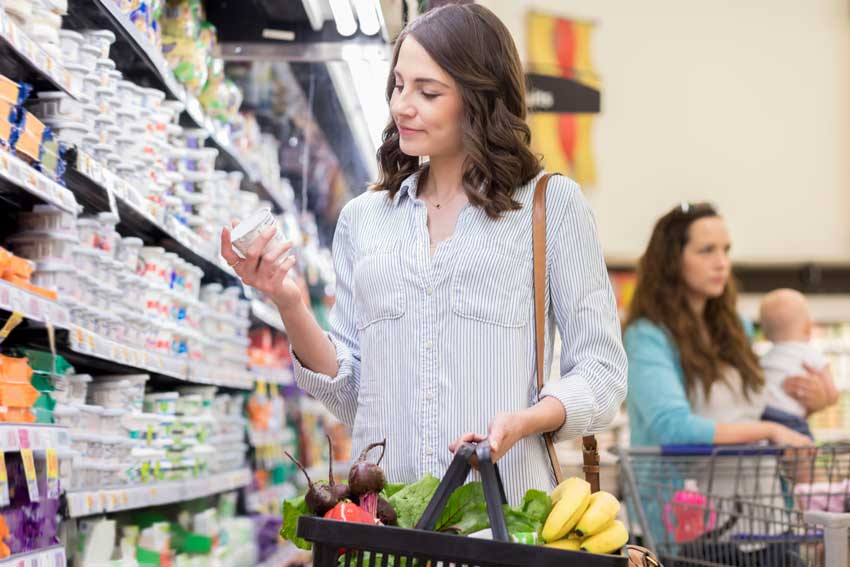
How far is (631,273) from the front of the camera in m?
10.1

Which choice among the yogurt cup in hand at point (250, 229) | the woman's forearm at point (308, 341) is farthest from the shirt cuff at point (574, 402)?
the yogurt cup in hand at point (250, 229)

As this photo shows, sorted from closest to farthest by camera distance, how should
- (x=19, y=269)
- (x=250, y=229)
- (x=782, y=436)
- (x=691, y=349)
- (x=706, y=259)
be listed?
(x=250, y=229), (x=19, y=269), (x=782, y=436), (x=691, y=349), (x=706, y=259)

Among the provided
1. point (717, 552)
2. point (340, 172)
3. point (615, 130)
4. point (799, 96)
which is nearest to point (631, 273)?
point (615, 130)

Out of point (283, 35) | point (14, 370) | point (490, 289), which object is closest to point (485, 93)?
point (490, 289)

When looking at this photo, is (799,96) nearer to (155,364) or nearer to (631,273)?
(631,273)

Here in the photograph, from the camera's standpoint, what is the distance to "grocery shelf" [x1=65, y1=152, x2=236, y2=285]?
2.65m

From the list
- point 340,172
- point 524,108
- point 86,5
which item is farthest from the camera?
point 340,172

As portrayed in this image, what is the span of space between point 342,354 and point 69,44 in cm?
108

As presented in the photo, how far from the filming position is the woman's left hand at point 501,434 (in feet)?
4.89

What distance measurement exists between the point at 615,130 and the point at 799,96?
1.62 metres

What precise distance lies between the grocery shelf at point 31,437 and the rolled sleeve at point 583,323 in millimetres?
934

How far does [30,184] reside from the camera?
2215mm

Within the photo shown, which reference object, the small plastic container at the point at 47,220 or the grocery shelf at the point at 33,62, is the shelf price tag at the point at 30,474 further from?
the grocery shelf at the point at 33,62

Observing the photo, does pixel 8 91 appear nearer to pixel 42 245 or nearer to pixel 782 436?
pixel 42 245
